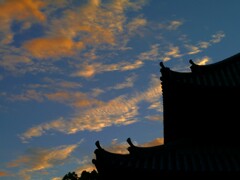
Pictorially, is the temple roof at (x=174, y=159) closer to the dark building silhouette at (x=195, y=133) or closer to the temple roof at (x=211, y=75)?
the dark building silhouette at (x=195, y=133)

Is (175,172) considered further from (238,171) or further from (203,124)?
(203,124)

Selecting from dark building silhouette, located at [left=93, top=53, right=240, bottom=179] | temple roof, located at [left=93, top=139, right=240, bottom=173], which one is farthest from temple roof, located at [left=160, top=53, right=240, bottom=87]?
temple roof, located at [left=93, top=139, right=240, bottom=173]

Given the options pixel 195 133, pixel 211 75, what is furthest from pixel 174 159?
pixel 211 75

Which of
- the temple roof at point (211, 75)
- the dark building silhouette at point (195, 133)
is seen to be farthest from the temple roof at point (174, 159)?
the temple roof at point (211, 75)

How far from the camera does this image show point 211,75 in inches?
511

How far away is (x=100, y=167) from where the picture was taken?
1035 cm

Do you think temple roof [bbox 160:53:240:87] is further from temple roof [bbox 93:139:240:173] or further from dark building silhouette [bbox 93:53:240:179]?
temple roof [bbox 93:139:240:173]

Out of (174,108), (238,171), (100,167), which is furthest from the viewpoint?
(174,108)

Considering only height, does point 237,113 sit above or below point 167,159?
above

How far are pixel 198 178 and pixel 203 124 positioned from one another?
2.95 m

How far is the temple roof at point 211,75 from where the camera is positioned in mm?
11953

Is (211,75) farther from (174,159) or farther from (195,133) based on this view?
(174,159)

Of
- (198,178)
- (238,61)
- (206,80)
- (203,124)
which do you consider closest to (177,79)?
(206,80)

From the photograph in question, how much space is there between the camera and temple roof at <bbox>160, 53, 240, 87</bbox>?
471 inches
